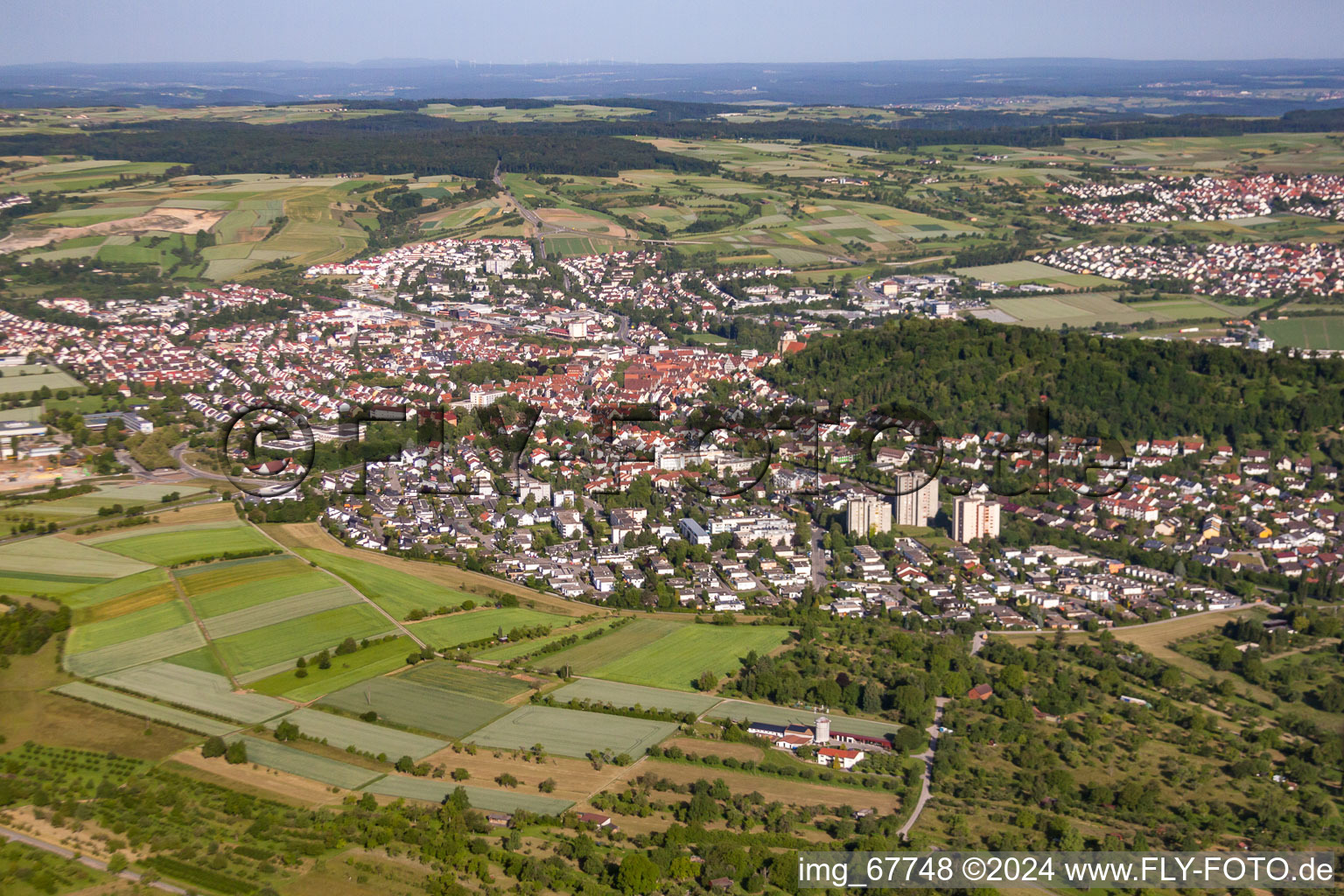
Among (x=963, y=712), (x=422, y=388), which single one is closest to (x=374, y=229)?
(x=422, y=388)

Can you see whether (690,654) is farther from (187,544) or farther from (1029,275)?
(1029,275)

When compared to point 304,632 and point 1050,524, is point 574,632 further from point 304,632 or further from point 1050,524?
point 1050,524

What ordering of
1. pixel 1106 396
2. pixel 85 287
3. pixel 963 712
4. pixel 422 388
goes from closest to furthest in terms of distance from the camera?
pixel 963 712, pixel 1106 396, pixel 422 388, pixel 85 287

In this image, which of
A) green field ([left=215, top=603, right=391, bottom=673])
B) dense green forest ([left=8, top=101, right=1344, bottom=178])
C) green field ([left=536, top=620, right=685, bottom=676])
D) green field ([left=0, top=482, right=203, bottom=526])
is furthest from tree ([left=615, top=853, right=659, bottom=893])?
dense green forest ([left=8, top=101, right=1344, bottom=178])

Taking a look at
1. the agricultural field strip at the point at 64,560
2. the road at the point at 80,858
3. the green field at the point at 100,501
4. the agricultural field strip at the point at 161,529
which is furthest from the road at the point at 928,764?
the green field at the point at 100,501

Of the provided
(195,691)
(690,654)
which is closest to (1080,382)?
(690,654)

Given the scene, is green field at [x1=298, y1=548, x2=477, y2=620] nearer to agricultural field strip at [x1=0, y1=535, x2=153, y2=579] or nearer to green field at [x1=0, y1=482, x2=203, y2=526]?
agricultural field strip at [x1=0, y1=535, x2=153, y2=579]
